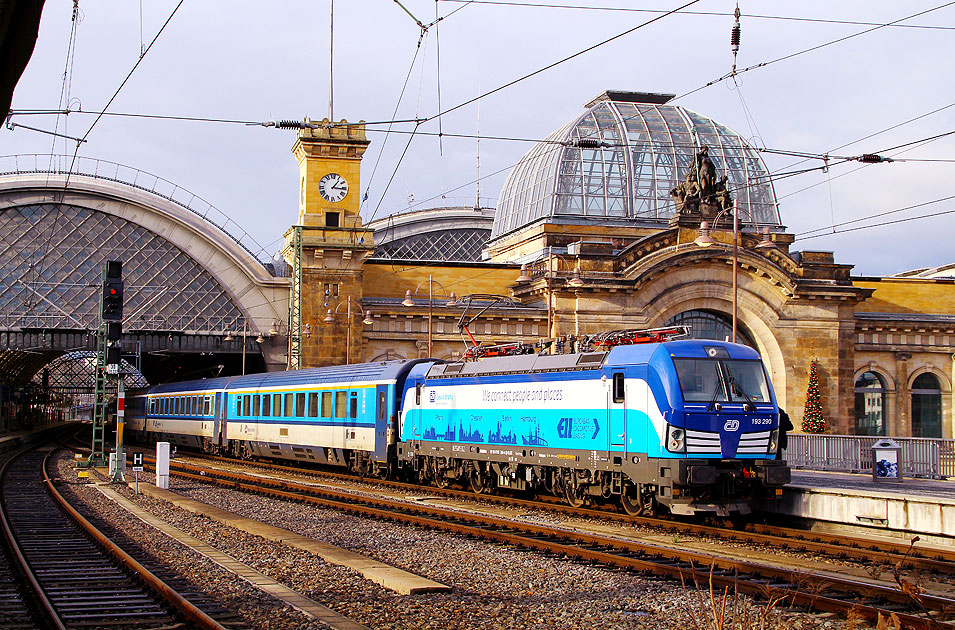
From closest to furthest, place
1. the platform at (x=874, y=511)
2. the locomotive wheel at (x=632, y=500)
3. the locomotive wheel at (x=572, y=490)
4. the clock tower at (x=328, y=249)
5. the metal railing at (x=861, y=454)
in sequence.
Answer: the platform at (x=874, y=511) → the locomotive wheel at (x=632, y=500) → the locomotive wheel at (x=572, y=490) → the metal railing at (x=861, y=454) → the clock tower at (x=328, y=249)

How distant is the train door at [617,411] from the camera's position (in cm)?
2322

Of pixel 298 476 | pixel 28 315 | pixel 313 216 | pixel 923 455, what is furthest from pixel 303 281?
pixel 923 455

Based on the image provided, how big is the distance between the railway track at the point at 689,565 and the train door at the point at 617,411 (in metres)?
3.14

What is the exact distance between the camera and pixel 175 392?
2292 inches

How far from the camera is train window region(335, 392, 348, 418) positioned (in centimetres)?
3684

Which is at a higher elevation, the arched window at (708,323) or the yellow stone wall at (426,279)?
the yellow stone wall at (426,279)

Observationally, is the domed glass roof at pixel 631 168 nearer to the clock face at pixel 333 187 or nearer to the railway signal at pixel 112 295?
the clock face at pixel 333 187

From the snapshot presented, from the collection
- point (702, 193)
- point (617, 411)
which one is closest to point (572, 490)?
point (617, 411)

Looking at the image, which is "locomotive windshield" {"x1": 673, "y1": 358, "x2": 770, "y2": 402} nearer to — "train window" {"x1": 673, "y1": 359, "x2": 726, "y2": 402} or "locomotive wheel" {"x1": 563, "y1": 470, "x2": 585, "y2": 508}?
"train window" {"x1": 673, "y1": 359, "x2": 726, "y2": 402}

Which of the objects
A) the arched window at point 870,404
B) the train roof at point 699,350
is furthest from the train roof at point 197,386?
the arched window at point 870,404

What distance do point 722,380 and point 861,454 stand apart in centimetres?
1475

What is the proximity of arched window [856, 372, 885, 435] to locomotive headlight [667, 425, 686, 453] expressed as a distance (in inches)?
1773

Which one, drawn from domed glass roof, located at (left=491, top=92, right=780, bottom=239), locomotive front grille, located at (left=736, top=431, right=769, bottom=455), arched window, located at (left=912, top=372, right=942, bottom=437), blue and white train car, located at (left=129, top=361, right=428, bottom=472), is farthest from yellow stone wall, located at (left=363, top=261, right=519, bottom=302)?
locomotive front grille, located at (left=736, top=431, right=769, bottom=455)

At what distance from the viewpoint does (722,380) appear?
73.8ft
